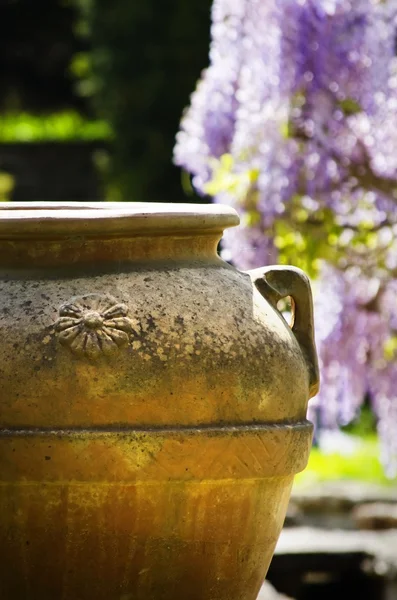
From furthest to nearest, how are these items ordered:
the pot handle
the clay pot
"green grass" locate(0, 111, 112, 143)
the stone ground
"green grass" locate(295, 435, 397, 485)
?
"green grass" locate(0, 111, 112, 143) → "green grass" locate(295, 435, 397, 485) → the stone ground → the pot handle → the clay pot

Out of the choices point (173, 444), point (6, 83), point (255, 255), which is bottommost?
point (6, 83)

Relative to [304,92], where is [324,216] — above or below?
below

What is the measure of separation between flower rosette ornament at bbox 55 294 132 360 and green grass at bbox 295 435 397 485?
6098 mm

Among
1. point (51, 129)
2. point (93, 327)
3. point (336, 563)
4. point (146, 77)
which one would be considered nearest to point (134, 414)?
point (93, 327)

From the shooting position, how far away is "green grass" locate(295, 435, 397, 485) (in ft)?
31.1

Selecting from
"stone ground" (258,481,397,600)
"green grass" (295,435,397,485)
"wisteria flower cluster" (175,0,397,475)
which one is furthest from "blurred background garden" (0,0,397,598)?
"green grass" (295,435,397,485)

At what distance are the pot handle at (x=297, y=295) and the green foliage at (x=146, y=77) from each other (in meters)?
9.06

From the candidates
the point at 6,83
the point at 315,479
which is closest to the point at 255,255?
the point at 315,479

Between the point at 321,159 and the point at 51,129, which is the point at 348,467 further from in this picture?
the point at 51,129

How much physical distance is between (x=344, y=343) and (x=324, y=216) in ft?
1.99

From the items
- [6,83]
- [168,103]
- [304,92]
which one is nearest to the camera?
[304,92]

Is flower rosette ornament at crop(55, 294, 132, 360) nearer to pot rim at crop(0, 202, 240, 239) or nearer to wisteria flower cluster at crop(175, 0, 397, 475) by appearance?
pot rim at crop(0, 202, 240, 239)

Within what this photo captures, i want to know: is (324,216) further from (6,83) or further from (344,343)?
(6,83)

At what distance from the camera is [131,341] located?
3.01 meters
